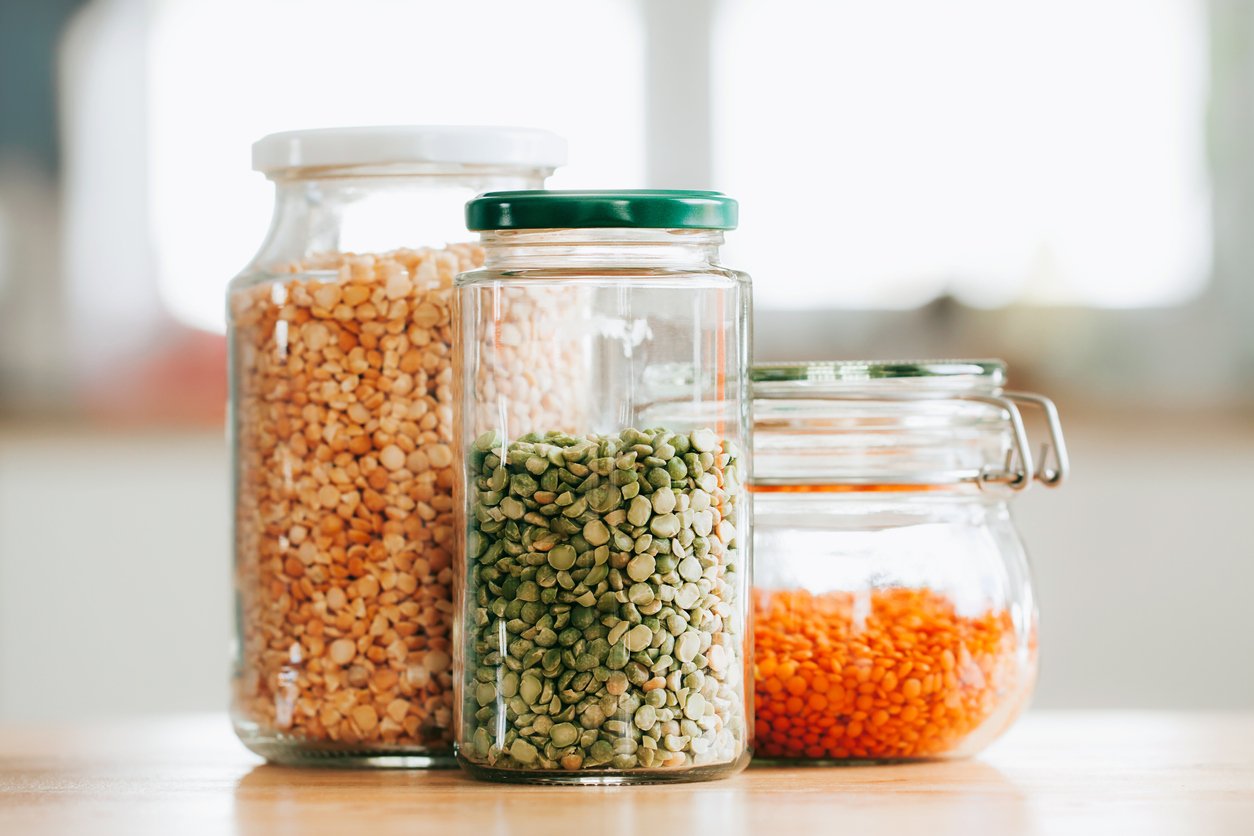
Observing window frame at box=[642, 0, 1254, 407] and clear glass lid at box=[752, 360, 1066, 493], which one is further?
window frame at box=[642, 0, 1254, 407]

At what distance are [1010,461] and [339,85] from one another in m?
1.91

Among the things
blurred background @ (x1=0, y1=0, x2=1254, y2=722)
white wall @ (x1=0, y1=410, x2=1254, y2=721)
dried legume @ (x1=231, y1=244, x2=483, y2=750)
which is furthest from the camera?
blurred background @ (x1=0, y1=0, x2=1254, y2=722)

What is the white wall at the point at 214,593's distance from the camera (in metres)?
2.29

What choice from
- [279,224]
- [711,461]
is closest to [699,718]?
[711,461]

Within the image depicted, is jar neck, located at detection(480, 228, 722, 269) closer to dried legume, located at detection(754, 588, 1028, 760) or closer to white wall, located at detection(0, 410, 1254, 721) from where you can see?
dried legume, located at detection(754, 588, 1028, 760)

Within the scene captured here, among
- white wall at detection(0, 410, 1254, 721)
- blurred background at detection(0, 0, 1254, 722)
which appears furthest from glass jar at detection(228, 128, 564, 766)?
blurred background at detection(0, 0, 1254, 722)

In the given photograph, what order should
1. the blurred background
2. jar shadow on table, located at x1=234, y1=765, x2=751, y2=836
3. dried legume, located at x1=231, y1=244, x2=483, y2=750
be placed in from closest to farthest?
jar shadow on table, located at x1=234, y1=765, x2=751, y2=836 → dried legume, located at x1=231, y1=244, x2=483, y2=750 → the blurred background

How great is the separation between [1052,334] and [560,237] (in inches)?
78.1

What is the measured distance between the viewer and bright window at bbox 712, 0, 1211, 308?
99.6 inches

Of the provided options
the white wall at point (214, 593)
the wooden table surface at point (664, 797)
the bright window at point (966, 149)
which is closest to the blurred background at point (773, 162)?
the bright window at point (966, 149)

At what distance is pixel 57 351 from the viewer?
2516 mm

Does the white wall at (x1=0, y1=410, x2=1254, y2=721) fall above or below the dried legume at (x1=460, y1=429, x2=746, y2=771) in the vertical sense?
below

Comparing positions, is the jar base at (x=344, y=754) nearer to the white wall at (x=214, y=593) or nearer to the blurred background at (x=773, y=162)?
the white wall at (x=214, y=593)

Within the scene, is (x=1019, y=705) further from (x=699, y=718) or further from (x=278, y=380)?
(x=278, y=380)
